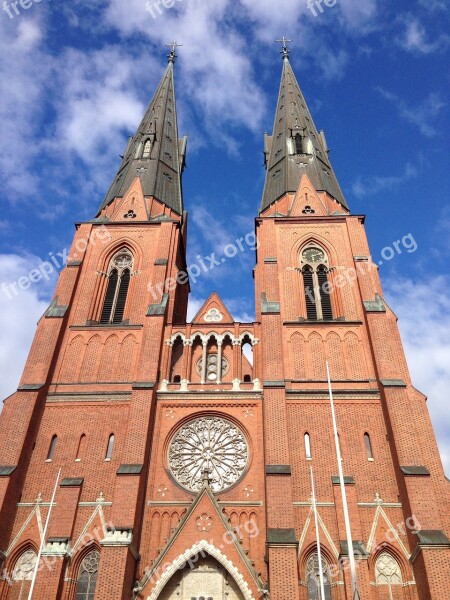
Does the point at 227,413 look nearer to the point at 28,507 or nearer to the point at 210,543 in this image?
the point at 210,543

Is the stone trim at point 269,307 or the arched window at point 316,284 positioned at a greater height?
the arched window at point 316,284

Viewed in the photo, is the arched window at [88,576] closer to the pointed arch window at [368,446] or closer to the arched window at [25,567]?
the arched window at [25,567]

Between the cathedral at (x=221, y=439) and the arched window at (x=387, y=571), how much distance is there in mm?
64

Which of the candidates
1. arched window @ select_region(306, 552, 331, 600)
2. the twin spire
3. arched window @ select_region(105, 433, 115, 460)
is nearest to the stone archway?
arched window @ select_region(306, 552, 331, 600)

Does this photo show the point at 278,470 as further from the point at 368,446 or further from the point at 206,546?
the point at 368,446

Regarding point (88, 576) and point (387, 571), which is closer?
point (387, 571)

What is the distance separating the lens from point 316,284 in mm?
25453

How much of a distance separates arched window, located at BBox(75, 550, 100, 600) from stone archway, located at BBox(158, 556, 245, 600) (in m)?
2.18

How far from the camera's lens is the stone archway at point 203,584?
16.9 metres

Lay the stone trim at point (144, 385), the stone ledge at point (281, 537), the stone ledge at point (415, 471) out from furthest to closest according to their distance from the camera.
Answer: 1. the stone trim at point (144, 385)
2. the stone ledge at point (415, 471)
3. the stone ledge at point (281, 537)

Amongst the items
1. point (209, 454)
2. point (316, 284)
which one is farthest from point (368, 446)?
point (316, 284)

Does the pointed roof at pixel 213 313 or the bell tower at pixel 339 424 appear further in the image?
the pointed roof at pixel 213 313

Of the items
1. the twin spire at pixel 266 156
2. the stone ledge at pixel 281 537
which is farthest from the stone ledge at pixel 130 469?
the twin spire at pixel 266 156

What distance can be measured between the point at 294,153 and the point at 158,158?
8.53 m
